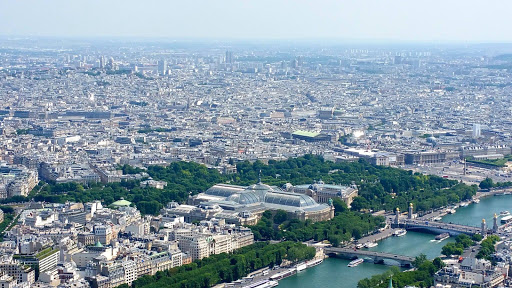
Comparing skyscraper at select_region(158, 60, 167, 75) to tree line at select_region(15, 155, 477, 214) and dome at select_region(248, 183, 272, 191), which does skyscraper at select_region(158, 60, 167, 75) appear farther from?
dome at select_region(248, 183, 272, 191)

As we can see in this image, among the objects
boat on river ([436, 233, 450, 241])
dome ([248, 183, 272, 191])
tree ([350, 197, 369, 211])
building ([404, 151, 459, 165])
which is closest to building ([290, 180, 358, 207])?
tree ([350, 197, 369, 211])

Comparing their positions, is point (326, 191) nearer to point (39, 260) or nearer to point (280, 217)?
point (280, 217)

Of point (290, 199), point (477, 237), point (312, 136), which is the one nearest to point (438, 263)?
point (477, 237)

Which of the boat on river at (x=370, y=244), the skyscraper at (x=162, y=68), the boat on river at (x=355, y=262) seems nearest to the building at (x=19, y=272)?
the boat on river at (x=355, y=262)

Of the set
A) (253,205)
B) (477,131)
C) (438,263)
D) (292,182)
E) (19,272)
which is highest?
(438,263)

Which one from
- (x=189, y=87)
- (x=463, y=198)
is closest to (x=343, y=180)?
(x=463, y=198)

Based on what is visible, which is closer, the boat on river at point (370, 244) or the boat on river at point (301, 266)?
the boat on river at point (301, 266)

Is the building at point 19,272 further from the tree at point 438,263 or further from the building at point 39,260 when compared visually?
the tree at point 438,263
